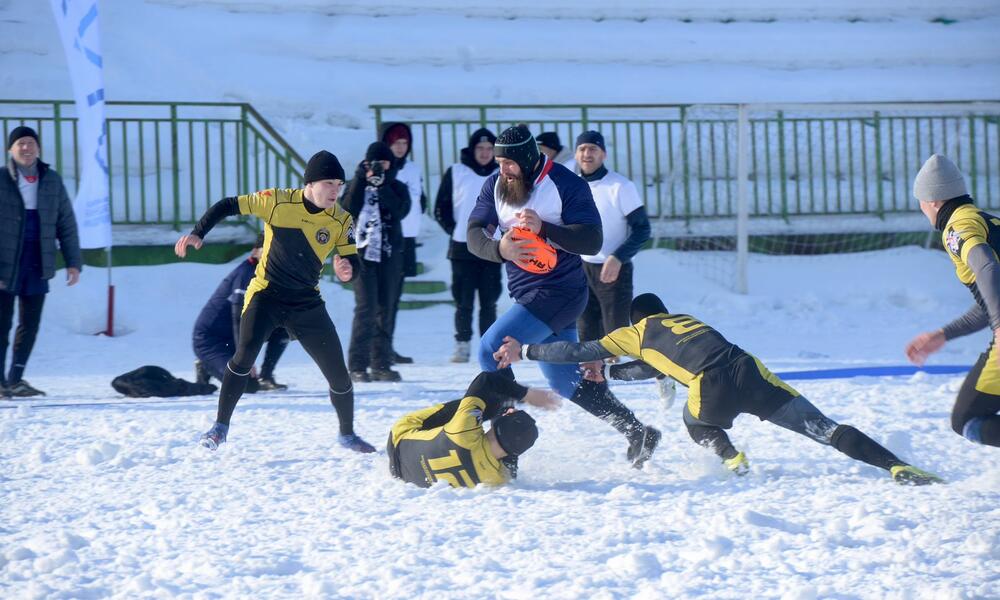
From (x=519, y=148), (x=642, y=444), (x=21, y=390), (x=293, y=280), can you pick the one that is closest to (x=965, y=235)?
(x=642, y=444)

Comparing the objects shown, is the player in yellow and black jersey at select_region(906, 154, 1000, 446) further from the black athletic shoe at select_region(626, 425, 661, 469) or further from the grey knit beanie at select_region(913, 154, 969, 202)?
the black athletic shoe at select_region(626, 425, 661, 469)

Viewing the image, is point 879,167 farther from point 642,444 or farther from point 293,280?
point 293,280

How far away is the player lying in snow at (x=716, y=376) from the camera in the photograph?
4.57m

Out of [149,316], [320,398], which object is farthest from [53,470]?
[149,316]

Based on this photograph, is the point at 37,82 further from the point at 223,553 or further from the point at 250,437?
the point at 223,553

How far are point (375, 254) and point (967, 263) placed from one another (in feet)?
14.4

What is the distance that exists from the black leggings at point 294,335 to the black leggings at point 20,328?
7.65 ft

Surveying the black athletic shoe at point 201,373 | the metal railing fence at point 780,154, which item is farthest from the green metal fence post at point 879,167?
the black athletic shoe at point 201,373

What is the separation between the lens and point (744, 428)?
19.1ft

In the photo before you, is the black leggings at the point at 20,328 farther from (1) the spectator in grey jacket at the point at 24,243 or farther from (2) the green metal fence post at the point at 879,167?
(2) the green metal fence post at the point at 879,167

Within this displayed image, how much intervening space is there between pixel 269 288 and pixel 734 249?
8.02 metres

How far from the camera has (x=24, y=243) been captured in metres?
7.16

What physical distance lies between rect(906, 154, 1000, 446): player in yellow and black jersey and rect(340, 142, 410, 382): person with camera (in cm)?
398

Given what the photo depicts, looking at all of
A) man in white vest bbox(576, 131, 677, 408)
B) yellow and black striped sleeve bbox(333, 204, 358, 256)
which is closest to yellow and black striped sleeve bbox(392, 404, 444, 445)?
yellow and black striped sleeve bbox(333, 204, 358, 256)
